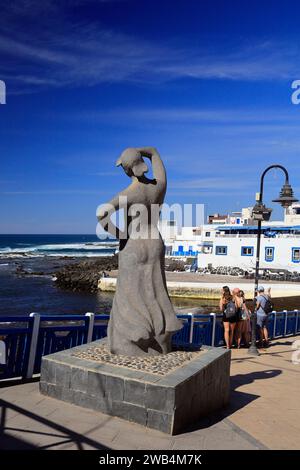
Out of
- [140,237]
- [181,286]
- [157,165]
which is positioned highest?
[157,165]

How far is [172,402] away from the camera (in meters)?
4.52

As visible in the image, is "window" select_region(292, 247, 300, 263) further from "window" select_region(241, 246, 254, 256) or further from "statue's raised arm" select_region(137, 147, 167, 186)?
"statue's raised arm" select_region(137, 147, 167, 186)

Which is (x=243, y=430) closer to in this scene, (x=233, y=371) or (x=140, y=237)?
(x=140, y=237)

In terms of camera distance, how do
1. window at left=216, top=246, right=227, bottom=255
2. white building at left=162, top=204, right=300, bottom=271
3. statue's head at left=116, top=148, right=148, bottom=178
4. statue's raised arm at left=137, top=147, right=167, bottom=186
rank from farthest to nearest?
window at left=216, top=246, right=227, bottom=255
white building at left=162, top=204, right=300, bottom=271
statue's raised arm at left=137, top=147, right=167, bottom=186
statue's head at left=116, top=148, right=148, bottom=178

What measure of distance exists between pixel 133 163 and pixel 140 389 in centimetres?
298

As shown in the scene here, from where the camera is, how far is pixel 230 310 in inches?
385

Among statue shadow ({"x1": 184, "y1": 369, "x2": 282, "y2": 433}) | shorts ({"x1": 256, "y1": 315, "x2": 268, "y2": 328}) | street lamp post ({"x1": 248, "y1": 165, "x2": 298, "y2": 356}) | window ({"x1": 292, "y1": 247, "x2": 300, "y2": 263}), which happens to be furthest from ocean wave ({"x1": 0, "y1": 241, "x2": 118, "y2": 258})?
statue shadow ({"x1": 184, "y1": 369, "x2": 282, "y2": 433})

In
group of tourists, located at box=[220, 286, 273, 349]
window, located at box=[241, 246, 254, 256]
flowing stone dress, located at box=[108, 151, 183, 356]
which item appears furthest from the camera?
window, located at box=[241, 246, 254, 256]

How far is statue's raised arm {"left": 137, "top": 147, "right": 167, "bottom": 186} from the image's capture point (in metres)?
6.24

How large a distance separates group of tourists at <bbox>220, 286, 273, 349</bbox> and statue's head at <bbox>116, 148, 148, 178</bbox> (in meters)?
4.79

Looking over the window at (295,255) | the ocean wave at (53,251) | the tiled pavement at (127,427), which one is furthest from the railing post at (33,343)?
the ocean wave at (53,251)

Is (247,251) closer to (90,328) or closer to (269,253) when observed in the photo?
(269,253)
